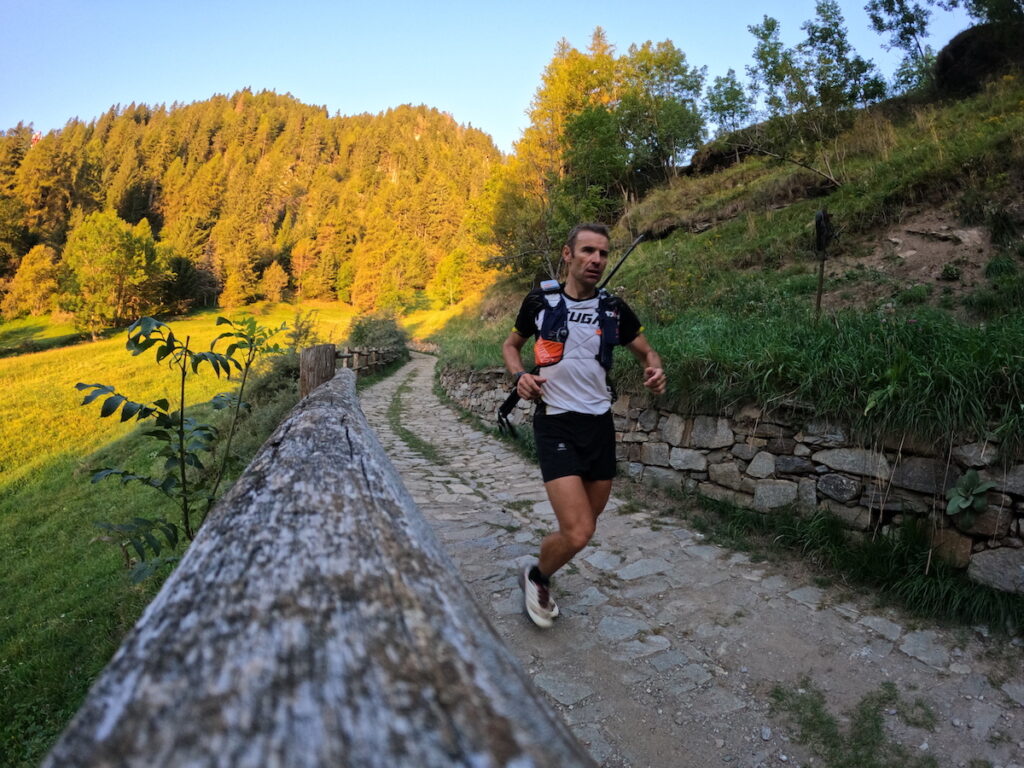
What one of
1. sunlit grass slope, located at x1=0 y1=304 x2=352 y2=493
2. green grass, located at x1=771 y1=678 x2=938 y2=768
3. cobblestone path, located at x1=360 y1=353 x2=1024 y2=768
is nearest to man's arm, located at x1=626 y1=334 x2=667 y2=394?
cobblestone path, located at x1=360 y1=353 x2=1024 y2=768

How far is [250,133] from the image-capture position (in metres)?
95.1

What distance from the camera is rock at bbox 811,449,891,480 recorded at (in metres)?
3.31

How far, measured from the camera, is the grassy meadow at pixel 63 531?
10.7 ft

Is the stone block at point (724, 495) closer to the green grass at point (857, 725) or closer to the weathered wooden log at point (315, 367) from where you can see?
the green grass at point (857, 725)

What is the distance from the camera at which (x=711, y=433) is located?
445cm

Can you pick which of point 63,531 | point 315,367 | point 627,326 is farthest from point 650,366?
point 63,531

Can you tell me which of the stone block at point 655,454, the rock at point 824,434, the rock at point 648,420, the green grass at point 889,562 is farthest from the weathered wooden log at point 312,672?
the rock at point 648,420

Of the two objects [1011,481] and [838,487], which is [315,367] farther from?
[1011,481]

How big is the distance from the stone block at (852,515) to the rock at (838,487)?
52 millimetres

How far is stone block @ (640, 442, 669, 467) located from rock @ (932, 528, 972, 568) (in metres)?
2.11

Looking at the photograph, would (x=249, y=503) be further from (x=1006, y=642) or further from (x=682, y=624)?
(x=1006, y=642)

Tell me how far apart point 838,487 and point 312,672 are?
12.5 ft

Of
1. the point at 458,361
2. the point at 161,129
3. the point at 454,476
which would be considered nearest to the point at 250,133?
the point at 161,129

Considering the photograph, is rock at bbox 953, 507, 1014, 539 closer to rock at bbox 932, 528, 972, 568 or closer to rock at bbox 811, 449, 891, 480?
rock at bbox 932, 528, 972, 568
